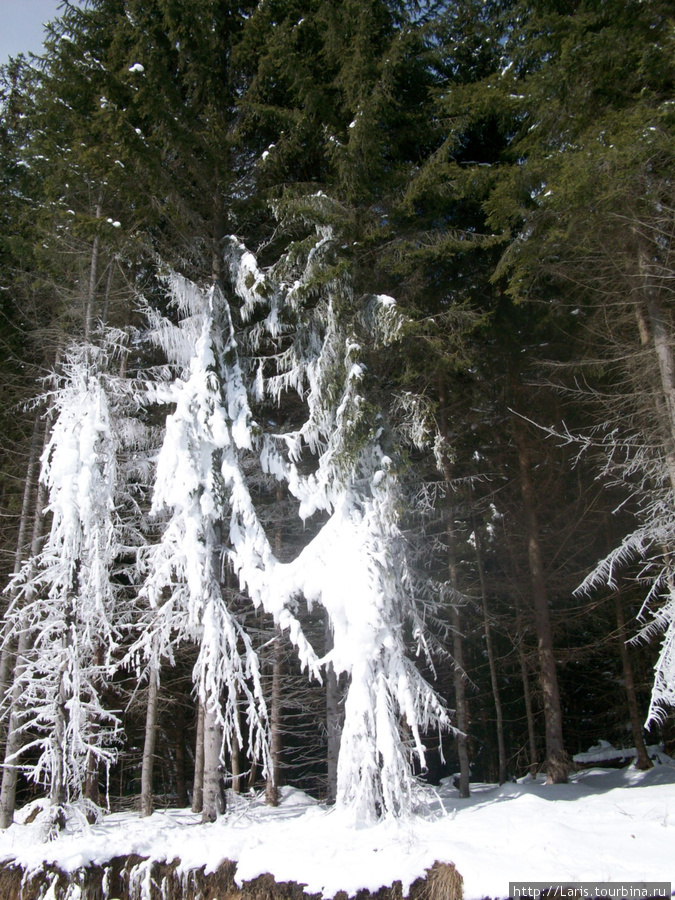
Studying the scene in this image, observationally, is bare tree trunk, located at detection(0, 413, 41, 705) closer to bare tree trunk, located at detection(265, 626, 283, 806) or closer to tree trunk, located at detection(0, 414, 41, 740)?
tree trunk, located at detection(0, 414, 41, 740)

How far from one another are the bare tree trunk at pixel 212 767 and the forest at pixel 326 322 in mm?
55

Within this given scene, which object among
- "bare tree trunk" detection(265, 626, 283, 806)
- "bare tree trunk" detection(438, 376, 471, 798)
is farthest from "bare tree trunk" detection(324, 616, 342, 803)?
"bare tree trunk" detection(438, 376, 471, 798)

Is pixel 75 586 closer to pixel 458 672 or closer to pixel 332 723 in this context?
pixel 332 723

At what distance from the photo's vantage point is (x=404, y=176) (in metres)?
10.1

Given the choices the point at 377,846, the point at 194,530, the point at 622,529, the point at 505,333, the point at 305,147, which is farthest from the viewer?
the point at 622,529

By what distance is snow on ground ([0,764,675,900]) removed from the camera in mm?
5020

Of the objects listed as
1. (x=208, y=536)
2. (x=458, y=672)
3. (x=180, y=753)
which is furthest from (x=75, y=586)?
(x=180, y=753)

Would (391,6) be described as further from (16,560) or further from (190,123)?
(16,560)

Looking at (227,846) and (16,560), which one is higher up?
A: (16,560)

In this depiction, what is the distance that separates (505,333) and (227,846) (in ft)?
33.3

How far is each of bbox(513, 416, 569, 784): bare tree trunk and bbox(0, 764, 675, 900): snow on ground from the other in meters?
1.79

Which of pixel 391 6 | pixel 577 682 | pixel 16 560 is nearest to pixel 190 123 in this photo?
pixel 391 6

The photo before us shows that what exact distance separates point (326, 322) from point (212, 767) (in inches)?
277

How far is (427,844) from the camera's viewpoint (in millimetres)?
6062
